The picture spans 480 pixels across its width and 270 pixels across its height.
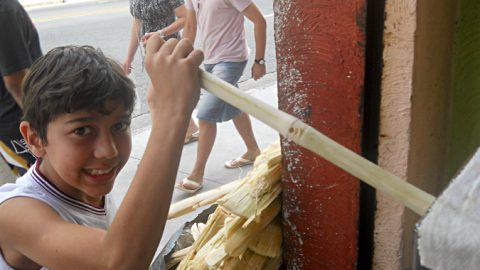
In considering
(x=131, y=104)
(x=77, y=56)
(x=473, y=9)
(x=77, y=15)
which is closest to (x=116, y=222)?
(x=131, y=104)

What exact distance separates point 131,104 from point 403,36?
2.58 ft

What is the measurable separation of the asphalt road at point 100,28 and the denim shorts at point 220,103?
2.00 metres

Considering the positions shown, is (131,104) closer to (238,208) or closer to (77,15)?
(238,208)

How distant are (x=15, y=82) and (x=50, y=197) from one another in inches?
58.9

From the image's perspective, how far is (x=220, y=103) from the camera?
3.91 meters

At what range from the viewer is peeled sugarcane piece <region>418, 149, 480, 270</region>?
1.68 ft

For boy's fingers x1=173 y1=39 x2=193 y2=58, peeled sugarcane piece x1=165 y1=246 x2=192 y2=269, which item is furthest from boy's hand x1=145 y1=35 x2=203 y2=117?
peeled sugarcane piece x1=165 y1=246 x2=192 y2=269

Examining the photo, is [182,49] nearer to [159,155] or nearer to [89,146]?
[159,155]

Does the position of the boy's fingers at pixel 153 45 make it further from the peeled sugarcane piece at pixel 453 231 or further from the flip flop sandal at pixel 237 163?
the flip flop sandal at pixel 237 163

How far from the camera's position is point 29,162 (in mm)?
2857

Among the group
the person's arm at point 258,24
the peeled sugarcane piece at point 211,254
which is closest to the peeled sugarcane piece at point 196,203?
the peeled sugarcane piece at point 211,254

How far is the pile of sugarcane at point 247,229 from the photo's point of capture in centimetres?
159

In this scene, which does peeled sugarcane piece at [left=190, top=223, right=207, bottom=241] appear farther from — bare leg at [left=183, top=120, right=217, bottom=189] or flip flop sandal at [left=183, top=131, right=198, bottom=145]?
flip flop sandal at [left=183, top=131, right=198, bottom=145]

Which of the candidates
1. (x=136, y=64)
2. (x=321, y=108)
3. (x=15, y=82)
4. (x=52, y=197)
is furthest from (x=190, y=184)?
(x=136, y=64)
